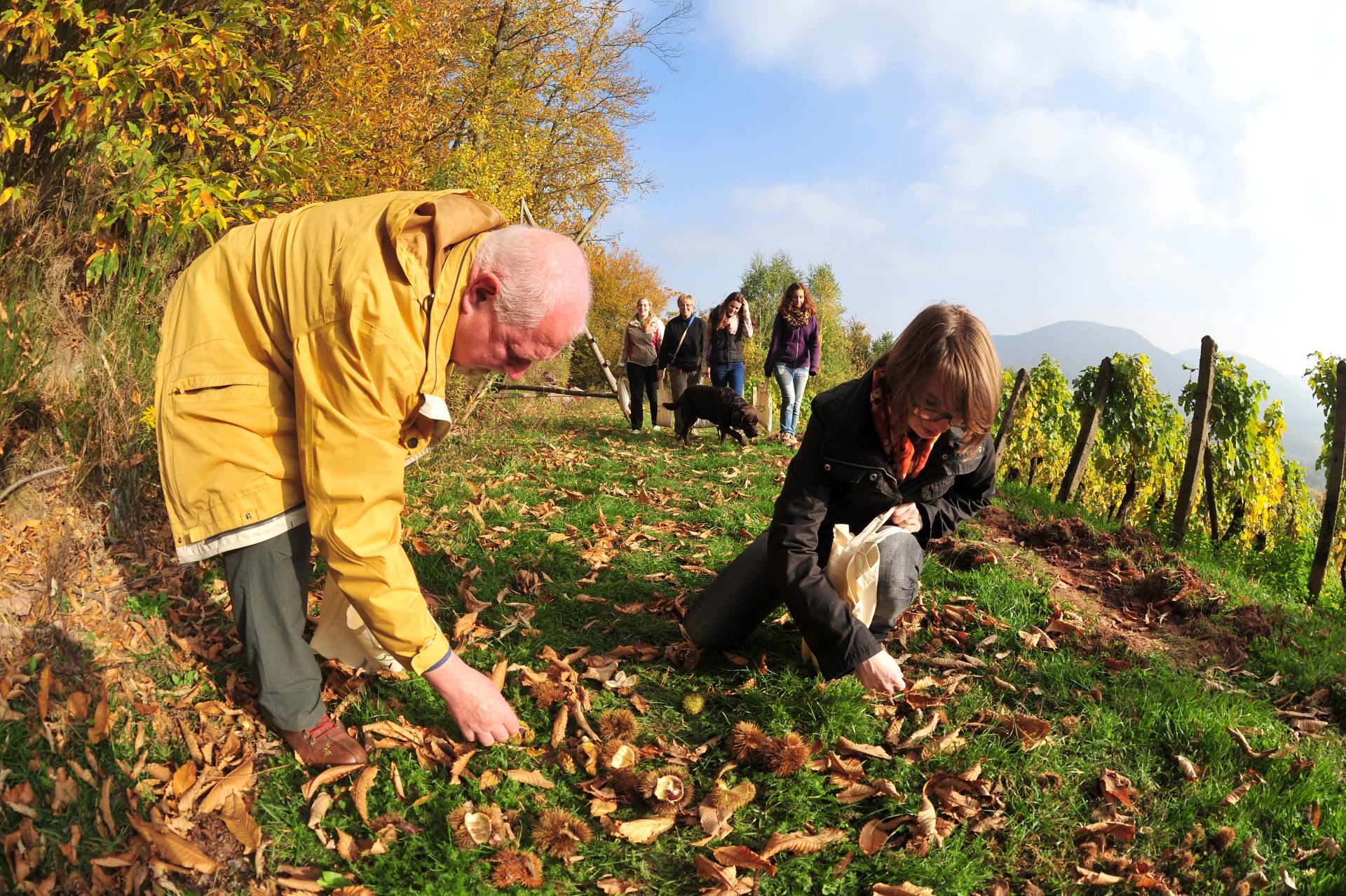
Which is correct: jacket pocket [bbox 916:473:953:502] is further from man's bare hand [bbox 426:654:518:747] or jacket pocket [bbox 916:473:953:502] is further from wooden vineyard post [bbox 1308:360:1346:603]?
wooden vineyard post [bbox 1308:360:1346:603]

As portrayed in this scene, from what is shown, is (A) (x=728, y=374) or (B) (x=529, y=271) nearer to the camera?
(B) (x=529, y=271)

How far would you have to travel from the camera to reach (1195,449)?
5727mm

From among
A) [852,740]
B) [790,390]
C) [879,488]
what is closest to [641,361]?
[790,390]

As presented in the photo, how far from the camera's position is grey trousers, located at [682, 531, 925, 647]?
293 cm

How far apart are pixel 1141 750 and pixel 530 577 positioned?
2849mm

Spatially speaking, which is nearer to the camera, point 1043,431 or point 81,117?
point 81,117

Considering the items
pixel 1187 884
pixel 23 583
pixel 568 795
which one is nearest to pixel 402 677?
pixel 568 795

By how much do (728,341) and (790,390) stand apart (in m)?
1.28

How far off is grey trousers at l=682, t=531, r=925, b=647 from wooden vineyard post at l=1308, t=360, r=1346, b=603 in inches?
146

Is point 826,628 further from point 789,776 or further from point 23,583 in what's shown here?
point 23,583

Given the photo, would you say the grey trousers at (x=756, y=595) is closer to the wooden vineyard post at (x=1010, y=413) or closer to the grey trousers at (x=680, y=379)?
the wooden vineyard post at (x=1010, y=413)

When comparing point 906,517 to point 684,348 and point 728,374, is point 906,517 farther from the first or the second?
point 684,348

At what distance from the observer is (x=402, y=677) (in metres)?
3.06

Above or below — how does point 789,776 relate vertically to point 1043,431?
below
